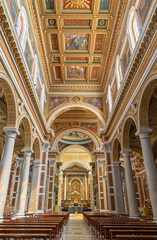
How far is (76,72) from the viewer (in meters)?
18.8

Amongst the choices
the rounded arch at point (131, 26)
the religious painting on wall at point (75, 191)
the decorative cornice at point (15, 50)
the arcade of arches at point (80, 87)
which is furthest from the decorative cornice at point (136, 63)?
the religious painting on wall at point (75, 191)

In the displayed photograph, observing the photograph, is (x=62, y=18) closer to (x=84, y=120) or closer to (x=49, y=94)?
(x=49, y=94)

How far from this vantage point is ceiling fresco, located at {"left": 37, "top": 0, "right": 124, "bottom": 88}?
517 inches

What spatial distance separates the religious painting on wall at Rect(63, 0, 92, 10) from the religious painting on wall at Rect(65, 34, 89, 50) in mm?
2153

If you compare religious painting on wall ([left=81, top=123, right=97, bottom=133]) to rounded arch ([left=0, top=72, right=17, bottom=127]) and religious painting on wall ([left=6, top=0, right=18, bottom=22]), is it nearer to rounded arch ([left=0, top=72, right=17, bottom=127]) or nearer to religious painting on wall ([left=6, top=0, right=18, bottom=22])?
rounded arch ([left=0, top=72, right=17, bottom=127])

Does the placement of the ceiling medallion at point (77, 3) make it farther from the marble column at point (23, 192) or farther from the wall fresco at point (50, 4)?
the marble column at point (23, 192)

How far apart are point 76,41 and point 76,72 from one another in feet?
11.9

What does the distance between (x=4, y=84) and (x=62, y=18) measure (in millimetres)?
8058

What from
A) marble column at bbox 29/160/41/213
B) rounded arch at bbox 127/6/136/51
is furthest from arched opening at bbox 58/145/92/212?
rounded arch at bbox 127/6/136/51

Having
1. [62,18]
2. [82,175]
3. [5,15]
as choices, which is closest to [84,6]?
[62,18]

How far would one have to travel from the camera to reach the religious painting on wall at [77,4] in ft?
42.4

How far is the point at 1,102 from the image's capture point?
1184cm

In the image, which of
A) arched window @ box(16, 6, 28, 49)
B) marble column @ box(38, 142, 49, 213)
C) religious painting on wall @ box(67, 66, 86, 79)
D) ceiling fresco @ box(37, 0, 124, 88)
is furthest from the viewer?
religious painting on wall @ box(67, 66, 86, 79)

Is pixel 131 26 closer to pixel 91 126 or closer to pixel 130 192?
pixel 130 192
